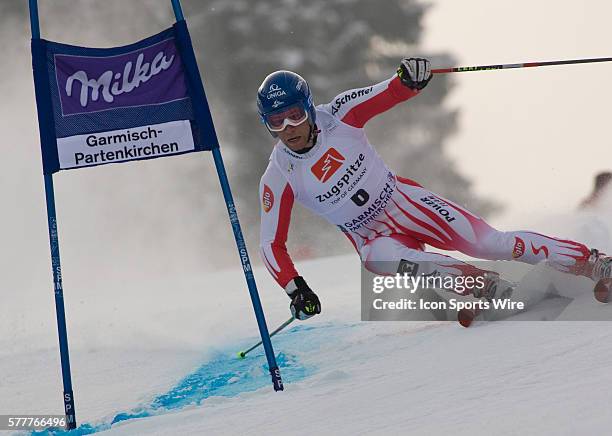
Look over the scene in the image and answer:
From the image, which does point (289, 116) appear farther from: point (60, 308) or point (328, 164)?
point (60, 308)

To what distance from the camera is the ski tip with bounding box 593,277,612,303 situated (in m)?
4.06

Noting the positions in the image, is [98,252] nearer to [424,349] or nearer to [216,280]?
[216,280]

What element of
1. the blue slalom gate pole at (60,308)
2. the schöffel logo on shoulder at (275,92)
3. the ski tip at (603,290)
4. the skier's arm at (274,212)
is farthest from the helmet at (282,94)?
the ski tip at (603,290)

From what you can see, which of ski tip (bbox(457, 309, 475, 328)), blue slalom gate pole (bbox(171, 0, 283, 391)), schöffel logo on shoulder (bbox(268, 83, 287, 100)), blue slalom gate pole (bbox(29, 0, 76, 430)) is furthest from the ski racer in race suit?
blue slalom gate pole (bbox(29, 0, 76, 430))

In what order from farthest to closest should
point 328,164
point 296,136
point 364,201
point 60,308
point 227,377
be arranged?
point 227,377 → point 364,201 → point 328,164 → point 296,136 → point 60,308

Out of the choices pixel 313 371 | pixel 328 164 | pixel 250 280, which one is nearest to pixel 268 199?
pixel 328 164

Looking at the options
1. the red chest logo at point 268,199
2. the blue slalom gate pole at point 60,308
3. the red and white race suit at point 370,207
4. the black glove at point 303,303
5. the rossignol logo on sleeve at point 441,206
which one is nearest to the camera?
the blue slalom gate pole at point 60,308

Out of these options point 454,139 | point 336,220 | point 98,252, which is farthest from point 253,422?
point 454,139

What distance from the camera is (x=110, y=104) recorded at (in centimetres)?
408

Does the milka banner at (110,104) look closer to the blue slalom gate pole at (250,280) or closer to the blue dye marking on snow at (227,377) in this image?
the blue slalom gate pole at (250,280)

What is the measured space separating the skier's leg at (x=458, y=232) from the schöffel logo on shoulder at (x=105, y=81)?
62.4 inches

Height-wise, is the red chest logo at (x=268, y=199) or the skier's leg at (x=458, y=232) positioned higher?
the red chest logo at (x=268, y=199)

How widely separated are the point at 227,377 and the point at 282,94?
5.71ft

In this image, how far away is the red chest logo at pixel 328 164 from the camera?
4.61 metres
